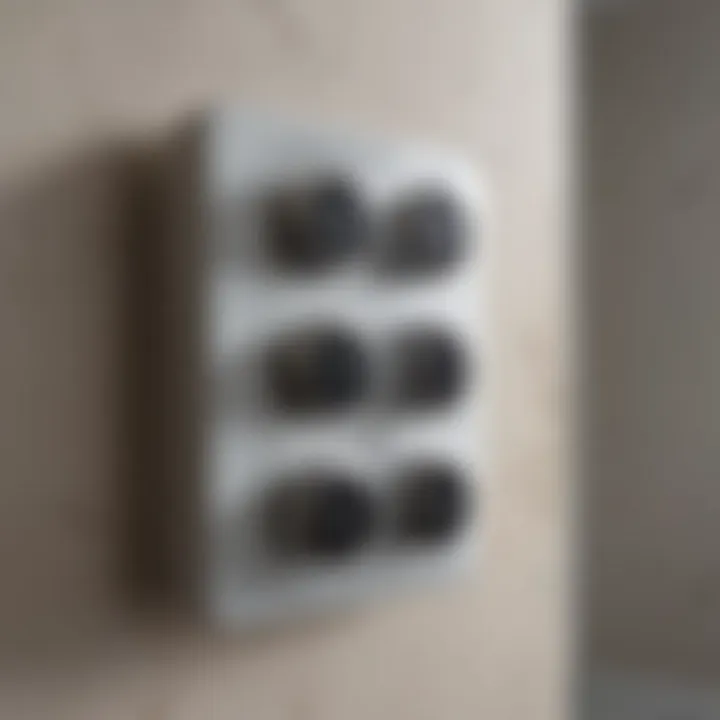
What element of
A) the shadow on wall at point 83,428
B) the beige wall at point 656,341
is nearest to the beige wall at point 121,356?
the shadow on wall at point 83,428

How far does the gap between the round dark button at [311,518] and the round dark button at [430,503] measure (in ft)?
0.11

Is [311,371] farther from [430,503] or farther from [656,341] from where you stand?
[656,341]

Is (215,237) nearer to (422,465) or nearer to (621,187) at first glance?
(422,465)

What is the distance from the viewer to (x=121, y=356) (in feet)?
1.24

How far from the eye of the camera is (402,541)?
1.38ft

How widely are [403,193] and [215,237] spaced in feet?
0.31

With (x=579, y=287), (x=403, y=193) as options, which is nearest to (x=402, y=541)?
(x=403, y=193)

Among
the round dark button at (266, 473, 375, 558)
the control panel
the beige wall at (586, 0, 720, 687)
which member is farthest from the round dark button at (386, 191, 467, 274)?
the beige wall at (586, 0, 720, 687)

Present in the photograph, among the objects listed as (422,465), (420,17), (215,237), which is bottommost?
(422,465)

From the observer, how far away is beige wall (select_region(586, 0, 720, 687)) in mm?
1425

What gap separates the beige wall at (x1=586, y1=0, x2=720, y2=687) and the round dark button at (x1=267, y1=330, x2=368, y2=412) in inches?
45.3

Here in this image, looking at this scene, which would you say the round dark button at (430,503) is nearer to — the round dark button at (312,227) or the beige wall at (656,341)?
the round dark button at (312,227)

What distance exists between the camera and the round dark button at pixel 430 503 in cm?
42

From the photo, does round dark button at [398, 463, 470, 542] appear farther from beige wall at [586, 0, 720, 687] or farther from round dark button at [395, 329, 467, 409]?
beige wall at [586, 0, 720, 687]
